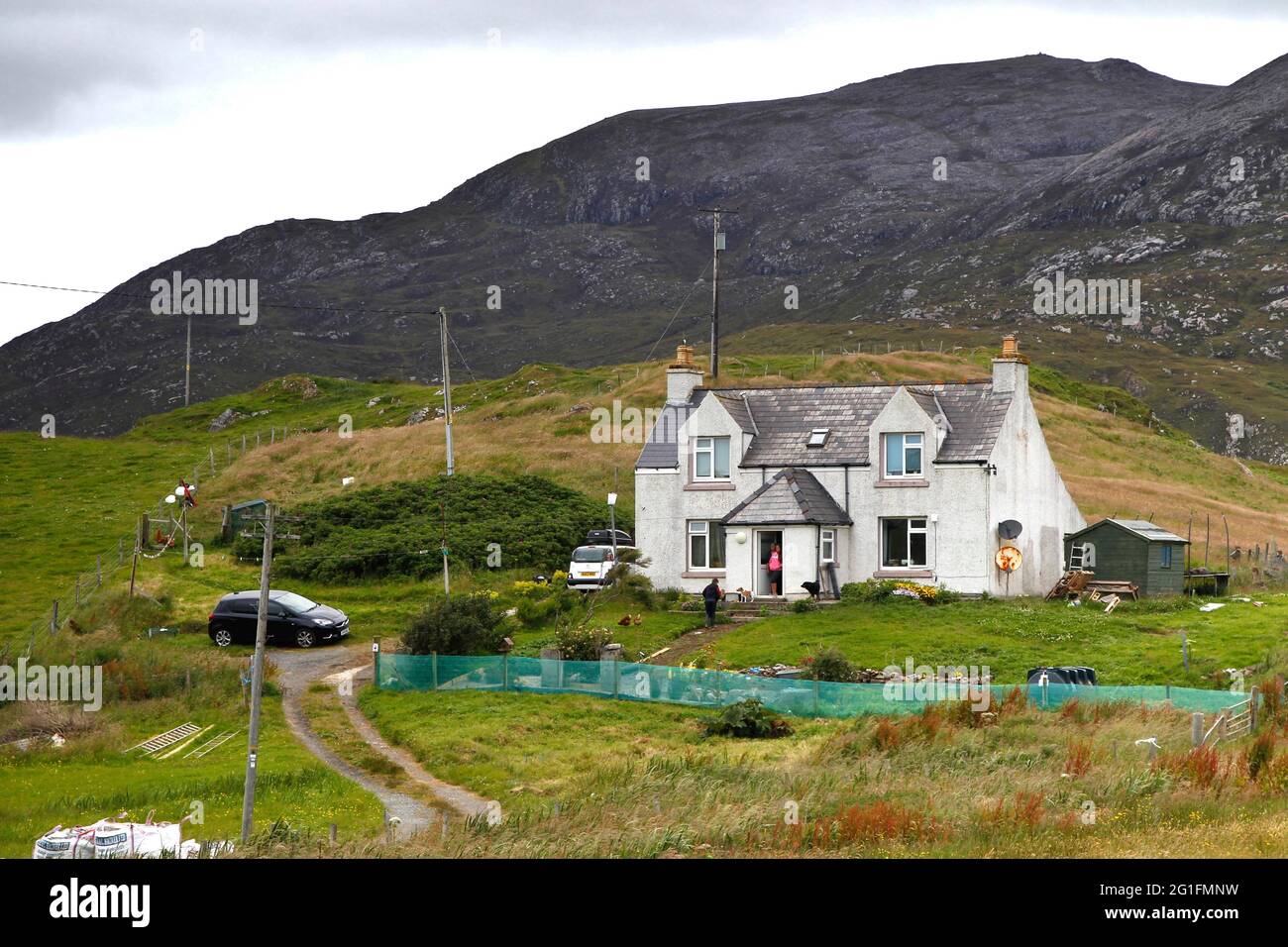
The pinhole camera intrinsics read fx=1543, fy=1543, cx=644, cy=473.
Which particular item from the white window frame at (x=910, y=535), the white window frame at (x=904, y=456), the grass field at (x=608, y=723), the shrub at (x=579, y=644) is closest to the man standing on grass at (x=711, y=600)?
the grass field at (x=608, y=723)

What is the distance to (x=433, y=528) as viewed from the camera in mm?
61875

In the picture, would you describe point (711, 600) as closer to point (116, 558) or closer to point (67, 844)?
point (67, 844)

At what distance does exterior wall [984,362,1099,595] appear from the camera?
5309cm

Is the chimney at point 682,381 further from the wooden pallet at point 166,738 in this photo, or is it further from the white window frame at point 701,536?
the wooden pallet at point 166,738

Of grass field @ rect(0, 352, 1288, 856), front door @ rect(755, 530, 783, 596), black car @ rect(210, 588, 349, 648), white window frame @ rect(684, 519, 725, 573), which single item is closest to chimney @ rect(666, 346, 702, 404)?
white window frame @ rect(684, 519, 725, 573)

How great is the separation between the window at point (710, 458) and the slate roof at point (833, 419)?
797mm

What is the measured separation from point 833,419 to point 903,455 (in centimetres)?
433

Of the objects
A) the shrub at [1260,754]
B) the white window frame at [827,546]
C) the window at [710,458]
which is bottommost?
the shrub at [1260,754]

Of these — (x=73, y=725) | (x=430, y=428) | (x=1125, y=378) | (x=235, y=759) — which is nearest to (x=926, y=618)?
(x=235, y=759)

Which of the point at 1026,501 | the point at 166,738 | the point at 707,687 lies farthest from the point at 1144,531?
the point at 166,738

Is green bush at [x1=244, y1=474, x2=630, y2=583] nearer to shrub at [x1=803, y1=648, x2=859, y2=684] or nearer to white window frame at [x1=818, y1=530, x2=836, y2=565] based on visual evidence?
white window frame at [x1=818, y1=530, x2=836, y2=565]

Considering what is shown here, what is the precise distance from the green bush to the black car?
22.6 feet

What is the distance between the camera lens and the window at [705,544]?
184 feet
